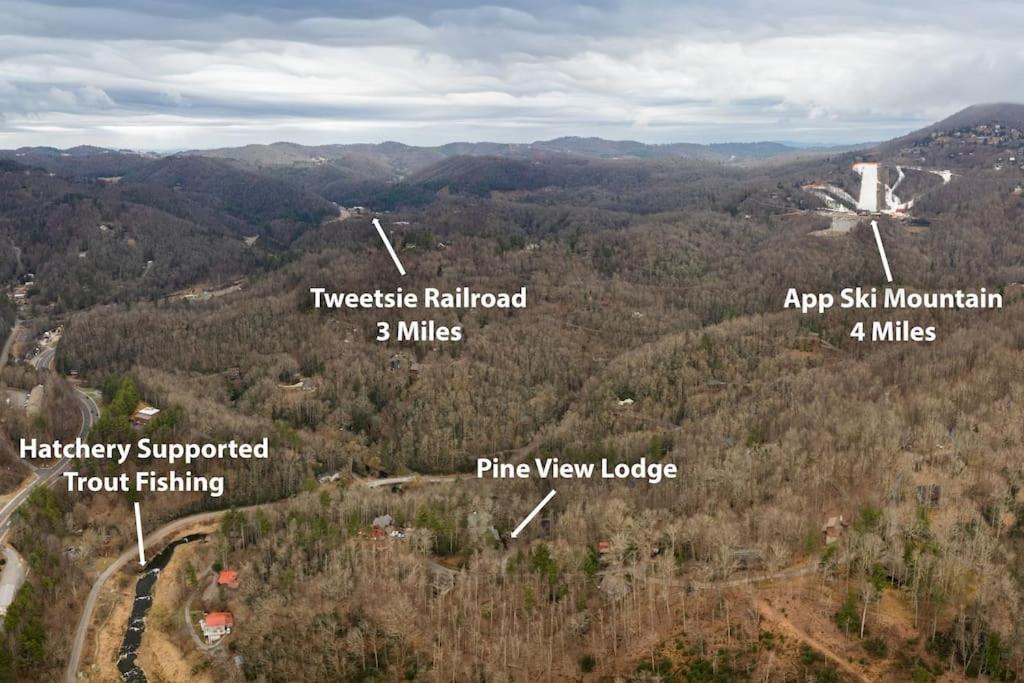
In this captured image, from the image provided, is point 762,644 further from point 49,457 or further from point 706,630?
point 49,457

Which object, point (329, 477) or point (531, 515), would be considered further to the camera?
point (329, 477)

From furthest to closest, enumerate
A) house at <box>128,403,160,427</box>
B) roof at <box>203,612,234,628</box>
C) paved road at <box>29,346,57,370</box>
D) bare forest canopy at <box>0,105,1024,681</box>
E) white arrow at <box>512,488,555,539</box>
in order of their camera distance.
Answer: paved road at <box>29,346,57,370</box>, house at <box>128,403,160,427</box>, white arrow at <box>512,488,555,539</box>, roof at <box>203,612,234,628</box>, bare forest canopy at <box>0,105,1024,681</box>

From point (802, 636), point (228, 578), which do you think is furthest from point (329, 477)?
point (802, 636)

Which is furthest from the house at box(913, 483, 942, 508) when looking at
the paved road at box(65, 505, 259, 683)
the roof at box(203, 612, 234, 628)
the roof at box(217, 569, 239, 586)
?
the paved road at box(65, 505, 259, 683)

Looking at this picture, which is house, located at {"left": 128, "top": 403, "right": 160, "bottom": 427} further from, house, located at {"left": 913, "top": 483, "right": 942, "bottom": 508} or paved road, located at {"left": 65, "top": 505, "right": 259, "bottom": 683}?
house, located at {"left": 913, "top": 483, "right": 942, "bottom": 508}

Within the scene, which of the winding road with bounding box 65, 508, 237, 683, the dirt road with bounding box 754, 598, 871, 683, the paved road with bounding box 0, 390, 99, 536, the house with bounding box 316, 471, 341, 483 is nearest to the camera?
the dirt road with bounding box 754, 598, 871, 683

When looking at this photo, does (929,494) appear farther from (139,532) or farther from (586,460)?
(139,532)
